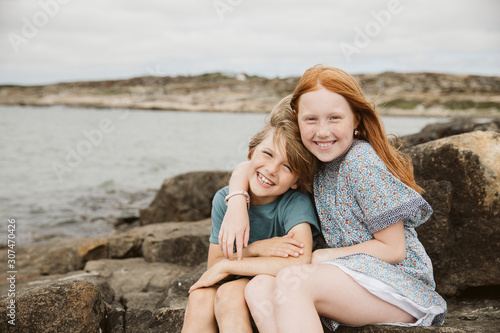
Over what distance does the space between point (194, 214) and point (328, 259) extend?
442 cm

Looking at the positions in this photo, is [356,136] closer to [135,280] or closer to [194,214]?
[135,280]

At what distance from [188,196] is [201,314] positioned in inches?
177

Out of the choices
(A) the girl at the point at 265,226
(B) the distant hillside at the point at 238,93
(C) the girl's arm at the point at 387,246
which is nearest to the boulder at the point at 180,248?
(A) the girl at the point at 265,226

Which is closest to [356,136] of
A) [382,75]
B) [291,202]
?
[291,202]

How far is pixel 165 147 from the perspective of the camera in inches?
690

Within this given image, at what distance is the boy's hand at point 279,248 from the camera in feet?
7.64

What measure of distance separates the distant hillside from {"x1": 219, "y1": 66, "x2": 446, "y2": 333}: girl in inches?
1008

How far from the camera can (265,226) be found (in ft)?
8.86

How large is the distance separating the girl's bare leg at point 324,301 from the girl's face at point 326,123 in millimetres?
638

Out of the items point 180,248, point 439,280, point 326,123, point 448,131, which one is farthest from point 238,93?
point 326,123

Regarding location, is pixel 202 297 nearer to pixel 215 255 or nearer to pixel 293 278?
pixel 215 255

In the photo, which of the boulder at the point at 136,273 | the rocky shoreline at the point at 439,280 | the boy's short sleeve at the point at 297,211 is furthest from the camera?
the boulder at the point at 136,273

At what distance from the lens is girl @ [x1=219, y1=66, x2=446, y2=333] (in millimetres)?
2072

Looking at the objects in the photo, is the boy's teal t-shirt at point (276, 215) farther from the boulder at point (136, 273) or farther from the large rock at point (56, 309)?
the boulder at point (136, 273)
